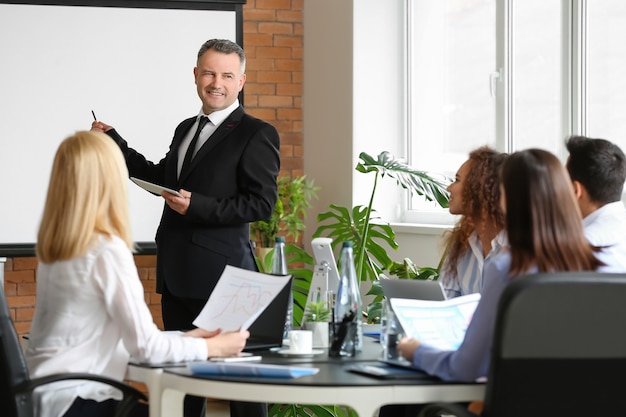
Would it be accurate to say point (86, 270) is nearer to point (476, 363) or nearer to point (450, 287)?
point (476, 363)

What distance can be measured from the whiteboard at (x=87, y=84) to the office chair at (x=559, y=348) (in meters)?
3.69

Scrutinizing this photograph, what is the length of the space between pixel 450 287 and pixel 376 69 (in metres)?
2.88

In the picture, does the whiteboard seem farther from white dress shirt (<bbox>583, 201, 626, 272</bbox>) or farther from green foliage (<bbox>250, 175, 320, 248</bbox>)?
white dress shirt (<bbox>583, 201, 626, 272</bbox>)

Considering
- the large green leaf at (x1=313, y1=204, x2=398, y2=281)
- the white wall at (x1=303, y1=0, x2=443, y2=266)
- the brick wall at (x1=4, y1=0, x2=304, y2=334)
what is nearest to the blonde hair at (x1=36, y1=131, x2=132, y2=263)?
the large green leaf at (x1=313, y1=204, x2=398, y2=281)

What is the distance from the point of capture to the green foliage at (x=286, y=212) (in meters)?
5.68

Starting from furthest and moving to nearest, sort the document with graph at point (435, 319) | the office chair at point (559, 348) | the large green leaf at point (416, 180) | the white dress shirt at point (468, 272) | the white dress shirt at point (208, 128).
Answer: the large green leaf at point (416, 180) < the white dress shirt at point (208, 128) < the white dress shirt at point (468, 272) < the document with graph at point (435, 319) < the office chair at point (559, 348)

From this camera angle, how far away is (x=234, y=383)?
86.4 inches

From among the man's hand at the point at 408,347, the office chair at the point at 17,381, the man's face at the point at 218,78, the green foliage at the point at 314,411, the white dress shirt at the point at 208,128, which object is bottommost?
the green foliage at the point at 314,411

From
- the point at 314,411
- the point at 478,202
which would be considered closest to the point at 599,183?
the point at 478,202

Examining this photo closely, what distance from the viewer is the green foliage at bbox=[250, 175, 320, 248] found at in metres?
5.68

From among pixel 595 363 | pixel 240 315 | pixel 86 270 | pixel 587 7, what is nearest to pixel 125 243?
pixel 86 270

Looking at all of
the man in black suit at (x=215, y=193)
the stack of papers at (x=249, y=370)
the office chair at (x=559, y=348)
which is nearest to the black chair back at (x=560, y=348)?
the office chair at (x=559, y=348)

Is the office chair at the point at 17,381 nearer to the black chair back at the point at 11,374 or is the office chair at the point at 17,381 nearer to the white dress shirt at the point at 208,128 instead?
the black chair back at the point at 11,374

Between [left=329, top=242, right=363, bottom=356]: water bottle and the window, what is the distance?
7.25ft
